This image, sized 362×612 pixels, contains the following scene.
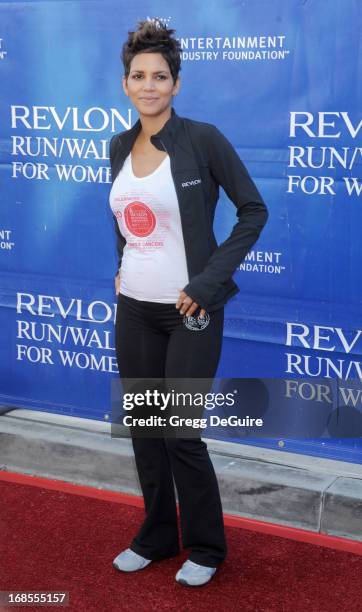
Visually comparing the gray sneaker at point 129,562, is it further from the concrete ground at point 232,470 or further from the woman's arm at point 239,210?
the woman's arm at point 239,210

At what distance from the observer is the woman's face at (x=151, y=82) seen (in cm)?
319

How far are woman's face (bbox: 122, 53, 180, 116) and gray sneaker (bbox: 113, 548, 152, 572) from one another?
157cm

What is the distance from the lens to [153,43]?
10.4 ft

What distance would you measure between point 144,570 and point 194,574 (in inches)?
8.7

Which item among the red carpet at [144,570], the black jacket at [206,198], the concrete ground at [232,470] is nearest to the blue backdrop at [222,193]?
the concrete ground at [232,470]

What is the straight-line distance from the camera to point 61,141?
4293 mm

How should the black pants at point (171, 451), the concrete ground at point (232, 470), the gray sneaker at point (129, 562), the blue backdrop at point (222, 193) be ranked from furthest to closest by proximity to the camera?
the concrete ground at point (232, 470) → the blue backdrop at point (222, 193) → the gray sneaker at point (129, 562) → the black pants at point (171, 451)

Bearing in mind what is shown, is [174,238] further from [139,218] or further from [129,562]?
[129,562]

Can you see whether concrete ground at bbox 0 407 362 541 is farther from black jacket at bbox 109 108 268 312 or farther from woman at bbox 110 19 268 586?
black jacket at bbox 109 108 268 312

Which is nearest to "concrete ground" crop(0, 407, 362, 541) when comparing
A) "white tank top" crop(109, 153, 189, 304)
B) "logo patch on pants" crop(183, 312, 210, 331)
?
"logo patch on pants" crop(183, 312, 210, 331)

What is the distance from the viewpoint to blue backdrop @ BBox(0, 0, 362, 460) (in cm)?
371

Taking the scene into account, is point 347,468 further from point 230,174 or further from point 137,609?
point 230,174

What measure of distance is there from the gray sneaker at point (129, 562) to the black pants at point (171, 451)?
0.02 metres

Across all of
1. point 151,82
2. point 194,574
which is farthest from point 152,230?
point 194,574
